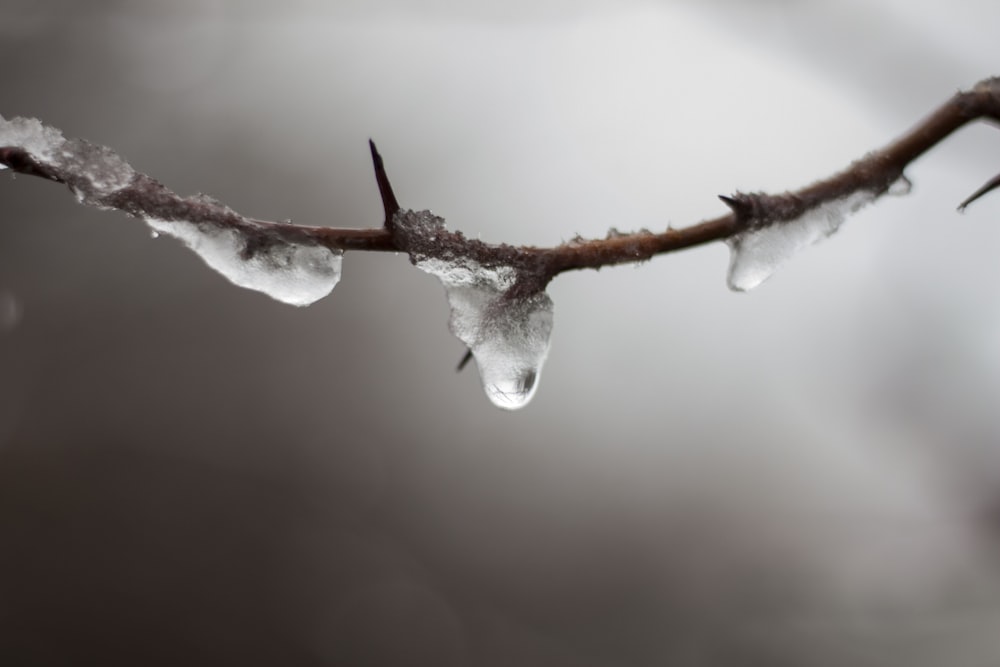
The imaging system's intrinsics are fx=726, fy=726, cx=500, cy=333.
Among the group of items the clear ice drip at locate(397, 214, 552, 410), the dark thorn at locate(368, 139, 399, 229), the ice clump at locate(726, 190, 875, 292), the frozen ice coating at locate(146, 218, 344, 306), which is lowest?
the frozen ice coating at locate(146, 218, 344, 306)

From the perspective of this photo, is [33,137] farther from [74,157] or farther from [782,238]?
[782,238]

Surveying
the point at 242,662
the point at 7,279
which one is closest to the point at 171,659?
the point at 242,662

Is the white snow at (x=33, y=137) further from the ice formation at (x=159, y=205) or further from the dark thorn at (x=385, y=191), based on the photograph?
the dark thorn at (x=385, y=191)

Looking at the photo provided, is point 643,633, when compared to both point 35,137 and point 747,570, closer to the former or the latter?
point 747,570

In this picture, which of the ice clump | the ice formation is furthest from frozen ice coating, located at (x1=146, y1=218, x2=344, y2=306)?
the ice clump

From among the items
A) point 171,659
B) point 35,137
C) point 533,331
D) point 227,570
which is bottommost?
point 35,137

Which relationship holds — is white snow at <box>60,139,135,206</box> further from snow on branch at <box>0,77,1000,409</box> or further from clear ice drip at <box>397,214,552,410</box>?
clear ice drip at <box>397,214,552,410</box>

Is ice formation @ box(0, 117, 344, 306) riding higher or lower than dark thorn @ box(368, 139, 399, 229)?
lower
